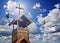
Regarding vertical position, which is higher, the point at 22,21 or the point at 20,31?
the point at 22,21

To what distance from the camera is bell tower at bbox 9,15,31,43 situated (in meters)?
6.30

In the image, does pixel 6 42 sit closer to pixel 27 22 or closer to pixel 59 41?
pixel 27 22

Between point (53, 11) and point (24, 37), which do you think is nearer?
point (24, 37)

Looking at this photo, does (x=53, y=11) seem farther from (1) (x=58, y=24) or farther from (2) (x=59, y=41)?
(2) (x=59, y=41)

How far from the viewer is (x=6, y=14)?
21.2 feet

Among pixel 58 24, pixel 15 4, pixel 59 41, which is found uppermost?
pixel 15 4

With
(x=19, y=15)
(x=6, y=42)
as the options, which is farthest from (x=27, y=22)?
(x=6, y=42)

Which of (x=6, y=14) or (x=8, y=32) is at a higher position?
(x=6, y=14)

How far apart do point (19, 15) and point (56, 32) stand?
1.18 meters

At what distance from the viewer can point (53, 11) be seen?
674cm

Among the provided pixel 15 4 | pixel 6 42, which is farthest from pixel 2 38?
pixel 15 4

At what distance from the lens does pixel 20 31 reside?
6.36 m

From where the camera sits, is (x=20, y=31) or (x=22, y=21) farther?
(x=22, y=21)

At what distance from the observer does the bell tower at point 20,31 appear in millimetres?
6301
